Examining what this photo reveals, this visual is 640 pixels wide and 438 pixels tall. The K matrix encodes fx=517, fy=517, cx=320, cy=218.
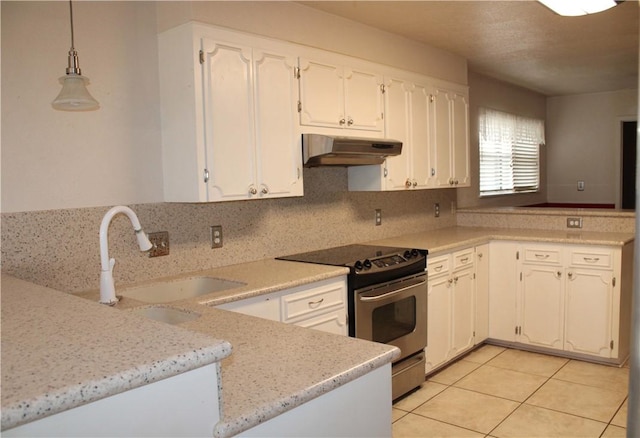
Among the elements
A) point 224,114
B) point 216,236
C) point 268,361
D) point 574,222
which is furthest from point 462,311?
point 268,361

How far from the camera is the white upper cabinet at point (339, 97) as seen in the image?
10.1 ft

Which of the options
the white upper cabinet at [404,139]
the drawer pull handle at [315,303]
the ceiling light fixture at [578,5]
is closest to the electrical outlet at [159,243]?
the drawer pull handle at [315,303]

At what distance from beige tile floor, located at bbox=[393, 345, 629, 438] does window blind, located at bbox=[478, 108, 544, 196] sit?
2.31 meters

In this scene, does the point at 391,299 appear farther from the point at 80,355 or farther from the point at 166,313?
the point at 80,355

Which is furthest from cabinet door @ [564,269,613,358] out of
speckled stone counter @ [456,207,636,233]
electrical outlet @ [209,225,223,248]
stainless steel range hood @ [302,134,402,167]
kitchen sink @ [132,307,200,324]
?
kitchen sink @ [132,307,200,324]

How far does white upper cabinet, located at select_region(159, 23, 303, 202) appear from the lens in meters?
2.58

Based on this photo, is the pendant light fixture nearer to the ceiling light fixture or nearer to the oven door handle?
the oven door handle

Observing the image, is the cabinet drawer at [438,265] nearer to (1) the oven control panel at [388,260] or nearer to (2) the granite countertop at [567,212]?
(1) the oven control panel at [388,260]

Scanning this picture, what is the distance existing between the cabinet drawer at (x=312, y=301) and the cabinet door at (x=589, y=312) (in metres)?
2.03

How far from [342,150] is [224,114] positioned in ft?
2.55

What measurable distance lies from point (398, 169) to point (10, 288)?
8.75ft

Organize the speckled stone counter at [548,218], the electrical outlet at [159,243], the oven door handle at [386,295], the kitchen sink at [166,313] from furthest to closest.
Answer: the speckled stone counter at [548,218] → the oven door handle at [386,295] → the electrical outlet at [159,243] → the kitchen sink at [166,313]

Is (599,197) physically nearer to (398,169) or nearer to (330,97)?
(398,169)

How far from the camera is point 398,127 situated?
3.75 meters
